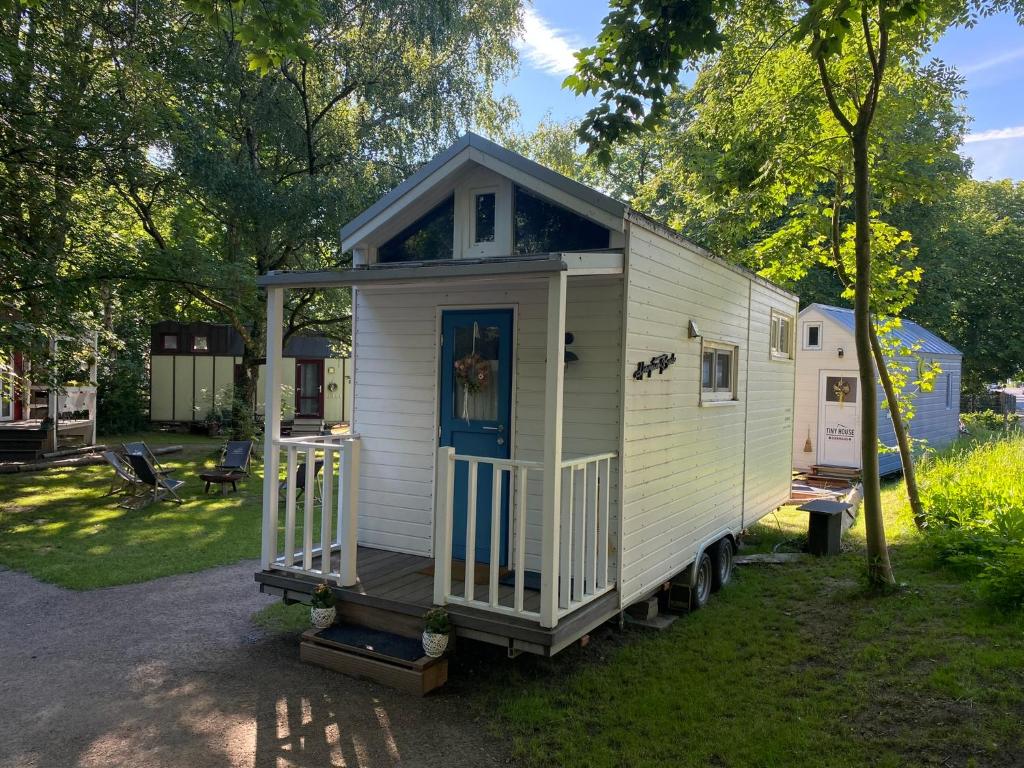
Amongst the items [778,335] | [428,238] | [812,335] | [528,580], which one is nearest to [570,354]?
[428,238]

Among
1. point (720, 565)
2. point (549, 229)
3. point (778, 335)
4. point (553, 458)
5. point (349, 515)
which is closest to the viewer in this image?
point (553, 458)

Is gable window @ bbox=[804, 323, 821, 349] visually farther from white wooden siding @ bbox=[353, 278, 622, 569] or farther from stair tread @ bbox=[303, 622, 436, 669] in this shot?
stair tread @ bbox=[303, 622, 436, 669]

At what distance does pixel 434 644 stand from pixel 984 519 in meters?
6.06

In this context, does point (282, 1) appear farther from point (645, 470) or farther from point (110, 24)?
point (110, 24)

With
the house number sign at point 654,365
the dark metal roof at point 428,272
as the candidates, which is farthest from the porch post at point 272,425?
the house number sign at point 654,365

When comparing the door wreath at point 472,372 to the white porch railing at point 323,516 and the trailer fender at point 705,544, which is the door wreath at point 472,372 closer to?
the white porch railing at point 323,516

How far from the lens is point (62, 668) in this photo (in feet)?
15.6

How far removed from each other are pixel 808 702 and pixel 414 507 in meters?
3.27

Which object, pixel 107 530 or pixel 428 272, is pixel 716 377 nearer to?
pixel 428 272

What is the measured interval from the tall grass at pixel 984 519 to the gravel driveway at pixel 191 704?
4.25 m

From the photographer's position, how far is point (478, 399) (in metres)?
5.70

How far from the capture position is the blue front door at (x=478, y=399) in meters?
5.57

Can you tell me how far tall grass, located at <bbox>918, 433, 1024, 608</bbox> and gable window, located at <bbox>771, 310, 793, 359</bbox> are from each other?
8.29ft

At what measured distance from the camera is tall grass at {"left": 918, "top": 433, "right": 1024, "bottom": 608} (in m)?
5.43
